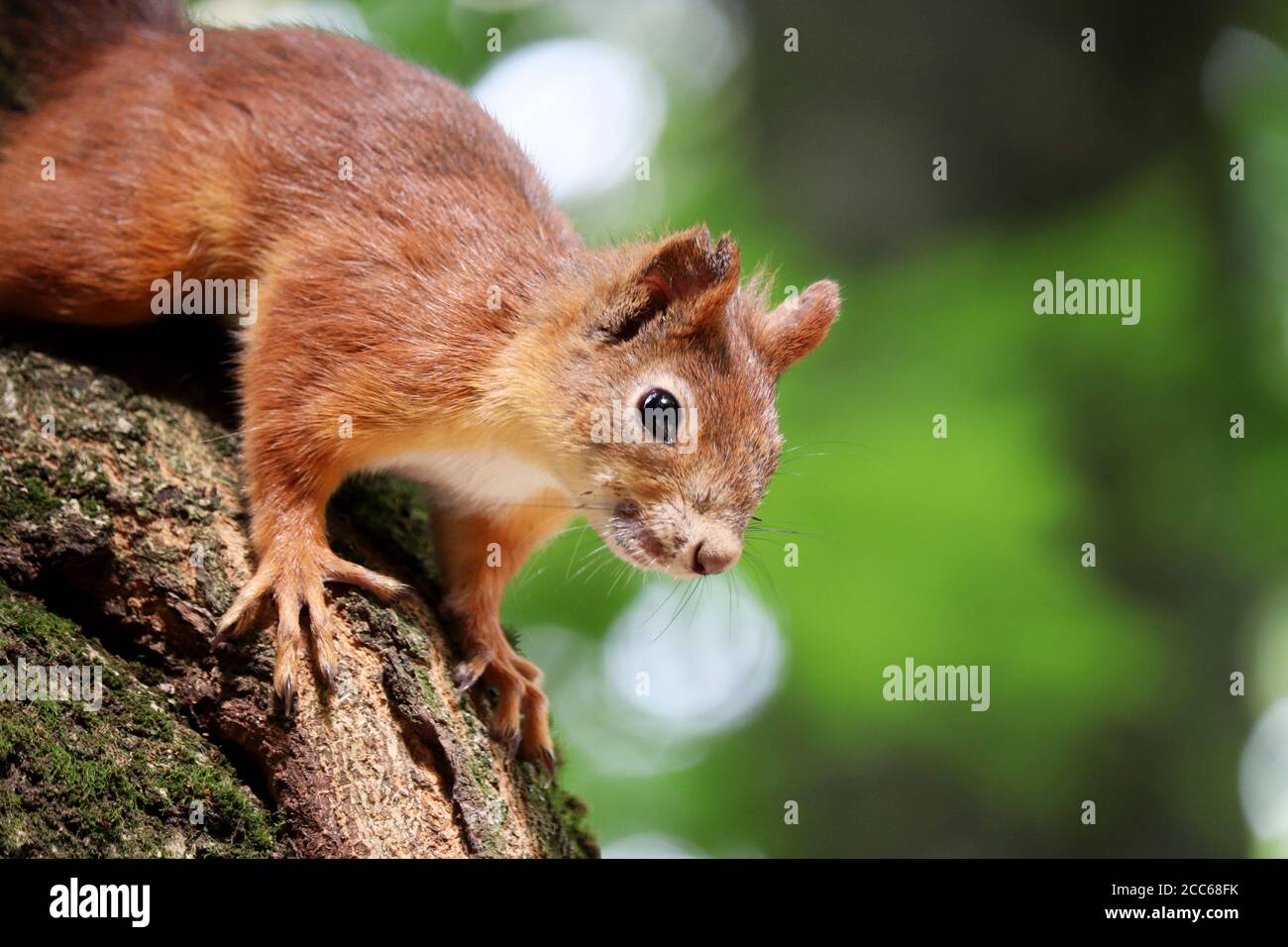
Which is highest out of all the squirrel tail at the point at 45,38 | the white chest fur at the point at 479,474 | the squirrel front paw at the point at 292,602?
the squirrel tail at the point at 45,38

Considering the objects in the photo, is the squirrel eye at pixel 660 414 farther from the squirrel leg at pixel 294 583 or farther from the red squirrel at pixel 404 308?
the squirrel leg at pixel 294 583

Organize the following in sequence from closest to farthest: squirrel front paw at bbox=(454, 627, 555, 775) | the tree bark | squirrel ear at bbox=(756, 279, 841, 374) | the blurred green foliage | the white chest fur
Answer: the tree bark < squirrel front paw at bbox=(454, 627, 555, 775) < the white chest fur < squirrel ear at bbox=(756, 279, 841, 374) < the blurred green foliage

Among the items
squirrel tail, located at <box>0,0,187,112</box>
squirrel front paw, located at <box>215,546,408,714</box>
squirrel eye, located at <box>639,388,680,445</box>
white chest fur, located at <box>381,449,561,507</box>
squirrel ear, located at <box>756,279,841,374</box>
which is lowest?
squirrel front paw, located at <box>215,546,408,714</box>

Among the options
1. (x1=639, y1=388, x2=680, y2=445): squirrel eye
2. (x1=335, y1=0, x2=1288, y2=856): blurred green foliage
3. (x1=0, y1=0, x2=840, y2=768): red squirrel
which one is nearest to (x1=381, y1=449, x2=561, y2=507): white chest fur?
(x1=0, y1=0, x2=840, y2=768): red squirrel

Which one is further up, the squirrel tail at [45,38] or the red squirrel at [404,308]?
the squirrel tail at [45,38]

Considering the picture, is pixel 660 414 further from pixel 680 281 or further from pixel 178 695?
pixel 178 695

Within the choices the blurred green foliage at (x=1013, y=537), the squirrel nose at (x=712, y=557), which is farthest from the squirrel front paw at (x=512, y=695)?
the blurred green foliage at (x=1013, y=537)

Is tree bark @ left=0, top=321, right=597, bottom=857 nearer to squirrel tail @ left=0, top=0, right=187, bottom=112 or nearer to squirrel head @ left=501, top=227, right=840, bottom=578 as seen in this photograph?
squirrel head @ left=501, top=227, right=840, bottom=578
